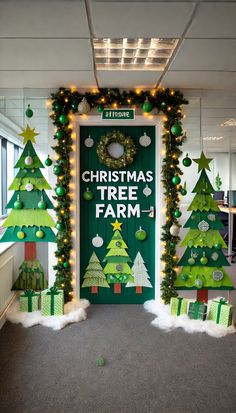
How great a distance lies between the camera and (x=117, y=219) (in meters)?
3.94

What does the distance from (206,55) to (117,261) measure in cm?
245

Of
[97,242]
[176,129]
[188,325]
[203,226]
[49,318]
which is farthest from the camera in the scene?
[97,242]

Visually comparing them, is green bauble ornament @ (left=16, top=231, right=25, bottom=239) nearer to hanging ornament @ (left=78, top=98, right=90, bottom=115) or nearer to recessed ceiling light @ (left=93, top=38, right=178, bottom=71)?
hanging ornament @ (left=78, top=98, right=90, bottom=115)

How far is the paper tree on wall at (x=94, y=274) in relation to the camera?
3.94 meters

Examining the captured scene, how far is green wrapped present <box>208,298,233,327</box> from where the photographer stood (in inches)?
131

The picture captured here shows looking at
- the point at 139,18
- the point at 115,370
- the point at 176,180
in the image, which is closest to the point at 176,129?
the point at 176,180

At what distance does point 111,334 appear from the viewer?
321 centimetres

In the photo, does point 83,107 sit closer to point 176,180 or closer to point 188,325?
point 176,180

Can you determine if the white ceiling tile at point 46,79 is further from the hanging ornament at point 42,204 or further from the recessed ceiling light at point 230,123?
the recessed ceiling light at point 230,123

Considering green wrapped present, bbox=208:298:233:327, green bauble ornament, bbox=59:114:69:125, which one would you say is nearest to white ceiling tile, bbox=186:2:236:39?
green bauble ornament, bbox=59:114:69:125

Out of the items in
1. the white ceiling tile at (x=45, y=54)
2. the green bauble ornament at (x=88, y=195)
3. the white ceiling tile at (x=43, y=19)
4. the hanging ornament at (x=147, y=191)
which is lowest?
the green bauble ornament at (x=88, y=195)

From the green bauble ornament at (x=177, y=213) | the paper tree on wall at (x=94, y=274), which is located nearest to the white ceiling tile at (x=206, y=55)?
the green bauble ornament at (x=177, y=213)

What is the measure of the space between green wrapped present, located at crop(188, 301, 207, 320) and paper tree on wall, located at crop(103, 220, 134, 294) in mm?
813

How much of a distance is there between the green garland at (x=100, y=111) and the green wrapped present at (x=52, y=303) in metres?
0.27
